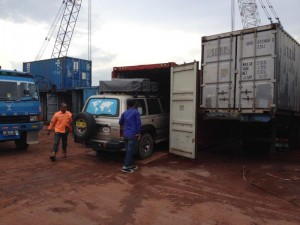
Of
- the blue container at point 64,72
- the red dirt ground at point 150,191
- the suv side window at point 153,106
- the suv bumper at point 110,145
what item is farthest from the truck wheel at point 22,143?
the blue container at point 64,72

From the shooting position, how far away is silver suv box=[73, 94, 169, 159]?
27.7 feet

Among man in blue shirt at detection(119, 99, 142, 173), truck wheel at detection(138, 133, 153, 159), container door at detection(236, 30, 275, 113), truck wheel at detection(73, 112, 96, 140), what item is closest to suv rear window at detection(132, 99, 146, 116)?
truck wheel at detection(138, 133, 153, 159)

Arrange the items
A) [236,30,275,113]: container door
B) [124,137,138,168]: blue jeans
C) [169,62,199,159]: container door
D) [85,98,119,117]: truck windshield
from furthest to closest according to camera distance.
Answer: [169,62,199,159]: container door
[85,98,119,117]: truck windshield
[236,30,275,113]: container door
[124,137,138,168]: blue jeans

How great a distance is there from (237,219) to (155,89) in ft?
20.4

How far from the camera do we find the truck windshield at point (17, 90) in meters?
9.65

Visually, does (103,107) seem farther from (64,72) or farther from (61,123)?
(64,72)

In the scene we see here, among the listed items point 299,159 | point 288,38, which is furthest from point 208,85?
point 299,159

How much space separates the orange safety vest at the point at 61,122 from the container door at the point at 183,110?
302 cm

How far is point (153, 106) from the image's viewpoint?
9930 millimetres

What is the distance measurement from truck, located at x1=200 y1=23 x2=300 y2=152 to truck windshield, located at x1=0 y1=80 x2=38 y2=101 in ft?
17.4

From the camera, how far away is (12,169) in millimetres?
7953

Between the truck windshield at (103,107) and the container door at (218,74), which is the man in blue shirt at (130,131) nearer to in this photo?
the truck windshield at (103,107)

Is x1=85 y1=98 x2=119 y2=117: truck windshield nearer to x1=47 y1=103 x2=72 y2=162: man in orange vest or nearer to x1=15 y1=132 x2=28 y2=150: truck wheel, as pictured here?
x1=47 y1=103 x2=72 y2=162: man in orange vest

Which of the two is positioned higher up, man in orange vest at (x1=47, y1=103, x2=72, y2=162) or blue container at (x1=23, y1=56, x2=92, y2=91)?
blue container at (x1=23, y1=56, x2=92, y2=91)
